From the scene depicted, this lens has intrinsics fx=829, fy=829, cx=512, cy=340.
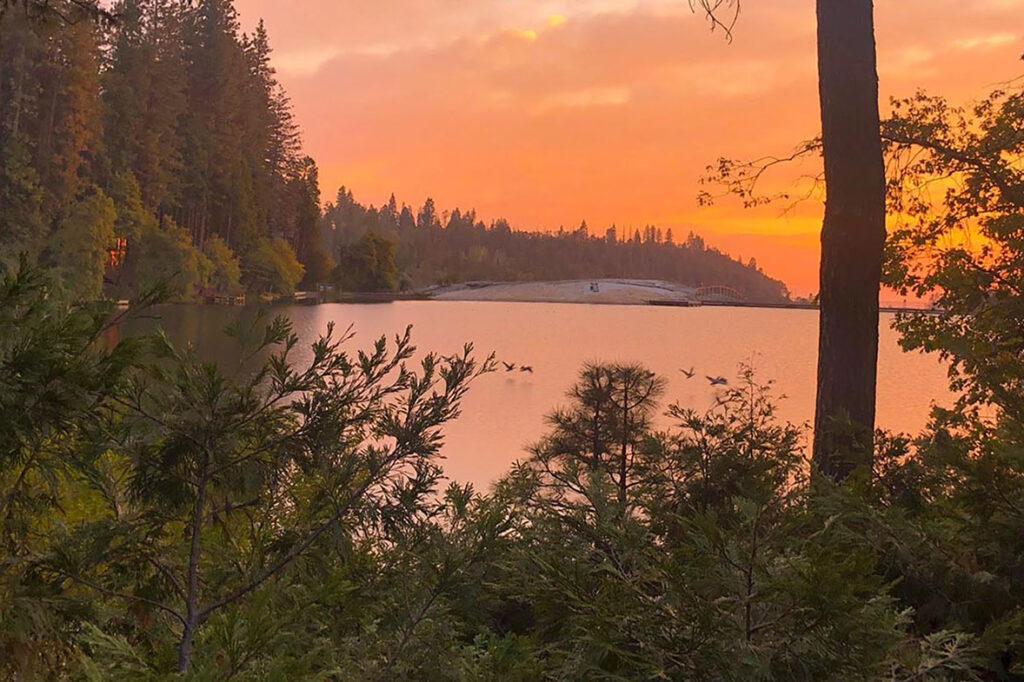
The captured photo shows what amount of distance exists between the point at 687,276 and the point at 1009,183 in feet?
503

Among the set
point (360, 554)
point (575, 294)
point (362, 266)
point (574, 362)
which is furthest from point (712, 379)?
point (575, 294)

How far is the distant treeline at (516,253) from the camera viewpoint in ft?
458

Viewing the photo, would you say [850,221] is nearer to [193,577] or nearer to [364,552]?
[364,552]

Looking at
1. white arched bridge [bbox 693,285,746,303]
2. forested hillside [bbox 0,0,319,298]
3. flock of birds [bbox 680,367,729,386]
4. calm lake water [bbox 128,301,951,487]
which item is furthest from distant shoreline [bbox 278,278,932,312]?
flock of birds [bbox 680,367,729,386]

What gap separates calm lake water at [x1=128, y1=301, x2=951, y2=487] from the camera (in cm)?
1526

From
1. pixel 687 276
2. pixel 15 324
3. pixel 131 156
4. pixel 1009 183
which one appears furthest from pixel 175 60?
pixel 687 276

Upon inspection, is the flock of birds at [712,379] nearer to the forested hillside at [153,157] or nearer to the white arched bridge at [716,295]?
the forested hillside at [153,157]

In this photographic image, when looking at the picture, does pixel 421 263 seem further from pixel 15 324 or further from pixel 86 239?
pixel 15 324

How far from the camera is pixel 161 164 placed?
63.4 meters

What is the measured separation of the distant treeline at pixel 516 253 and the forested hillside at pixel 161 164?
26140mm

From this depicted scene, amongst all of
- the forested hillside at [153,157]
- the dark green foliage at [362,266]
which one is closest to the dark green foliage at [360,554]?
the forested hillside at [153,157]

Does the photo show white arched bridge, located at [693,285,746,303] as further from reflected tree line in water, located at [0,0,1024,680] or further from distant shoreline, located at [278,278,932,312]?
reflected tree line in water, located at [0,0,1024,680]

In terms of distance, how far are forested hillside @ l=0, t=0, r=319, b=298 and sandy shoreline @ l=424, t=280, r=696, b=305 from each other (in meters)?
27.0

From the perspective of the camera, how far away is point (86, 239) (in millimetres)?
43719
